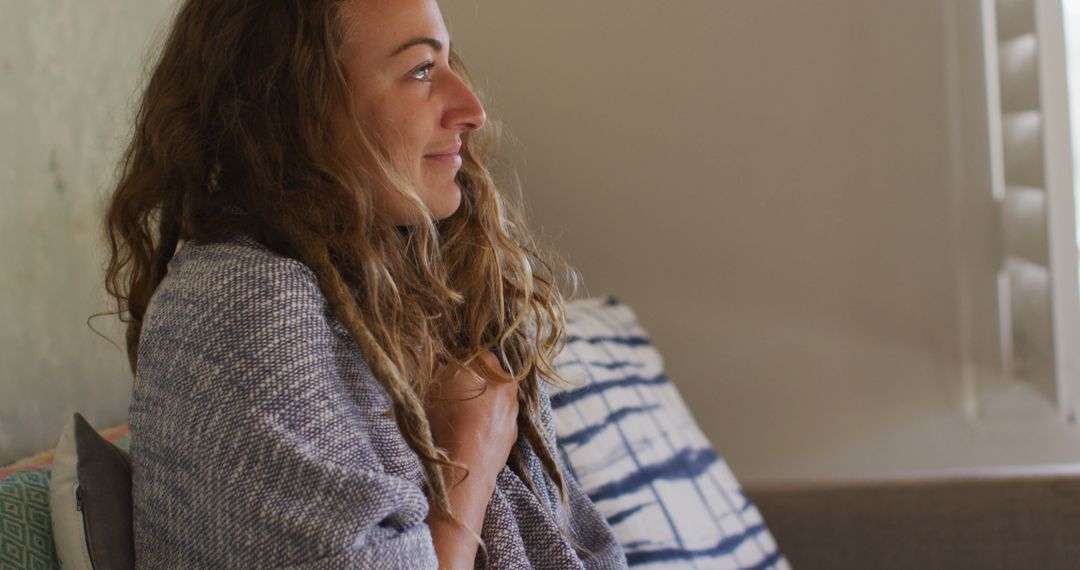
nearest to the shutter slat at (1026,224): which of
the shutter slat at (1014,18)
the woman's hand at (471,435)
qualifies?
the shutter slat at (1014,18)

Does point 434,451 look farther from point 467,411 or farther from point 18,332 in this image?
point 18,332

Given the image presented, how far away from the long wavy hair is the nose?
83 millimetres

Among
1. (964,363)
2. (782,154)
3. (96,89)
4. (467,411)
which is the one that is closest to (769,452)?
(964,363)

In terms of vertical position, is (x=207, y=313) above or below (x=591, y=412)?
above

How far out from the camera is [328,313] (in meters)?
0.90

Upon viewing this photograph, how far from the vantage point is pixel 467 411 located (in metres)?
1.00

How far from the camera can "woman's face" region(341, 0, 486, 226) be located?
0.99m

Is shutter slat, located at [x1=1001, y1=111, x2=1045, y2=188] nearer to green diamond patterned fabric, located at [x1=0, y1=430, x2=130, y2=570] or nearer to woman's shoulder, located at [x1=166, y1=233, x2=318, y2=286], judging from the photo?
woman's shoulder, located at [x1=166, y1=233, x2=318, y2=286]

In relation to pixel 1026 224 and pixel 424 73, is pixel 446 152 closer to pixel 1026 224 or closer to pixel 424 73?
pixel 424 73

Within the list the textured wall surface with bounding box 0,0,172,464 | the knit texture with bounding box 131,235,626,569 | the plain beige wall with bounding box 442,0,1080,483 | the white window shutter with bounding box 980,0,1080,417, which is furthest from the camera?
the plain beige wall with bounding box 442,0,1080,483

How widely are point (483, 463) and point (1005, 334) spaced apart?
4.15 ft

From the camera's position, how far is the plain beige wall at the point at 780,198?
74.7 inches

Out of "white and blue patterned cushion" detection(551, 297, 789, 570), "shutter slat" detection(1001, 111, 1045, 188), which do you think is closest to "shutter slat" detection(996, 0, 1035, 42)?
"shutter slat" detection(1001, 111, 1045, 188)

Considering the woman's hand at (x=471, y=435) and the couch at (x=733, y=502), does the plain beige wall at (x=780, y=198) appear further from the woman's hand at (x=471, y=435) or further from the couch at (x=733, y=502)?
the woman's hand at (x=471, y=435)
